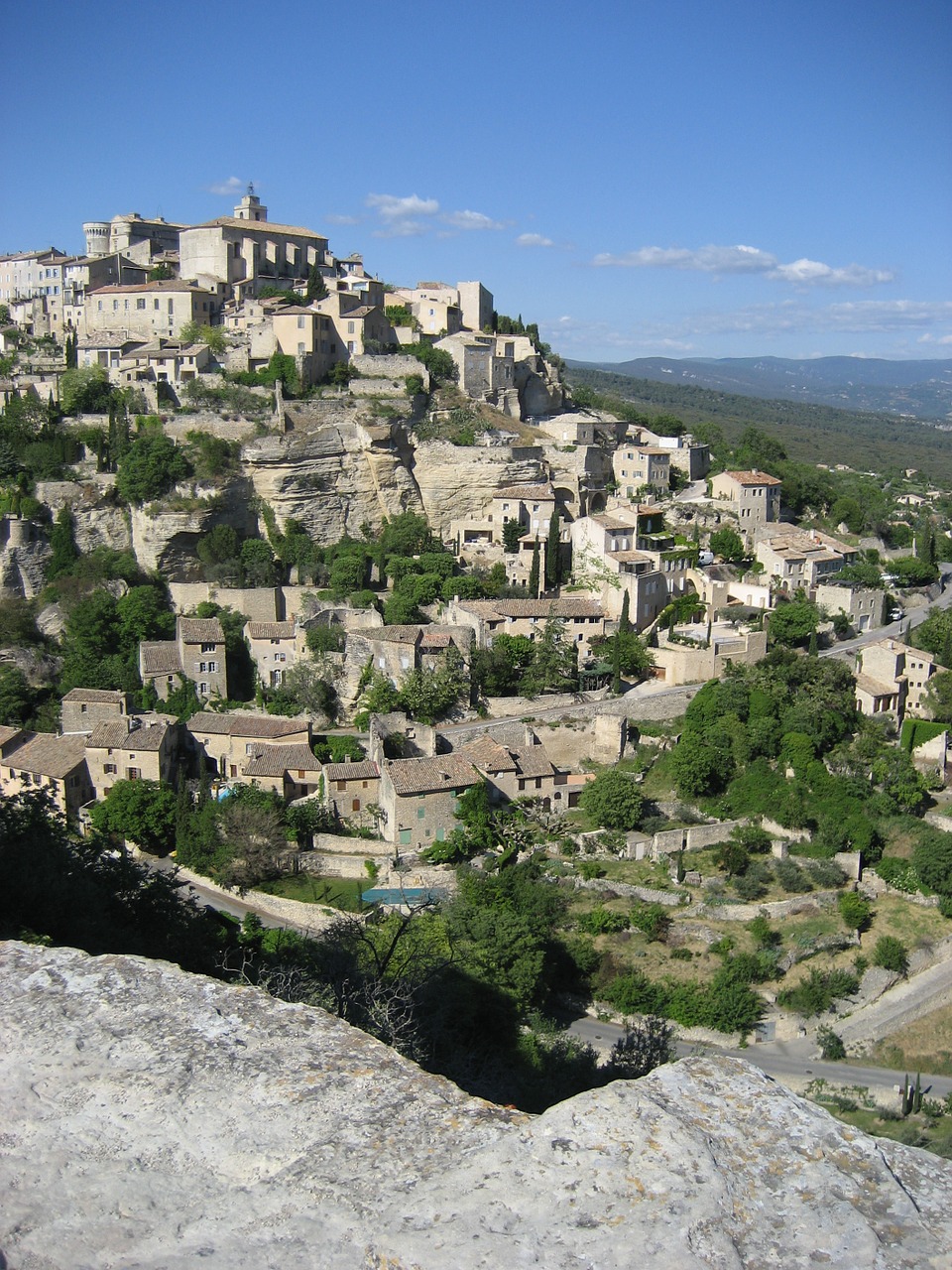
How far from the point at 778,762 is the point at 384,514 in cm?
1665

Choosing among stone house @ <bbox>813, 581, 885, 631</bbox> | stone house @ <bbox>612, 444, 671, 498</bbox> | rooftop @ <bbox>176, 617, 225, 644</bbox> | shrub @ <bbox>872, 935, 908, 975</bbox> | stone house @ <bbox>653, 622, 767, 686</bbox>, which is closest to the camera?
shrub @ <bbox>872, 935, 908, 975</bbox>

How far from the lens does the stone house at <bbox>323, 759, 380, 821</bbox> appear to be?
27.6m

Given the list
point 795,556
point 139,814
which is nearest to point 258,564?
point 139,814

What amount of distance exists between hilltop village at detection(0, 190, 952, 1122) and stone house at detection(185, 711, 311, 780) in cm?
9

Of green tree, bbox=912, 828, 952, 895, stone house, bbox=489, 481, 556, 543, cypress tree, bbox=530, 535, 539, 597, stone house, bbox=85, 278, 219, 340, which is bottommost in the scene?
green tree, bbox=912, 828, 952, 895

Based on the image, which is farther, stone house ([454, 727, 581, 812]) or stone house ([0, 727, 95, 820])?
stone house ([454, 727, 581, 812])

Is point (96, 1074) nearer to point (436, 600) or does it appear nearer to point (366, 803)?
point (366, 803)

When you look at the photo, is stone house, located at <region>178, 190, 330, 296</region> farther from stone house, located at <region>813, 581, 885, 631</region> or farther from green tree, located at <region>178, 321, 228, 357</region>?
stone house, located at <region>813, 581, 885, 631</region>

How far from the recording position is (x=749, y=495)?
134 feet

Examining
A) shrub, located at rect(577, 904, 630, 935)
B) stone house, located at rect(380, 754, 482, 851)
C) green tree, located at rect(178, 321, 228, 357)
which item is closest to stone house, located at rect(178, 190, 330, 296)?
green tree, located at rect(178, 321, 228, 357)

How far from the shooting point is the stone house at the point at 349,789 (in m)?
27.6

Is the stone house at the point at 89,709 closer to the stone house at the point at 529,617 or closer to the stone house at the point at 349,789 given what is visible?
the stone house at the point at 349,789

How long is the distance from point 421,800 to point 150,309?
27224 mm

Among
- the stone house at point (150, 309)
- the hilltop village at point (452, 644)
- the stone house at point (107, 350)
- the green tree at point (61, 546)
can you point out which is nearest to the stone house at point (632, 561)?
the hilltop village at point (452, 644)
